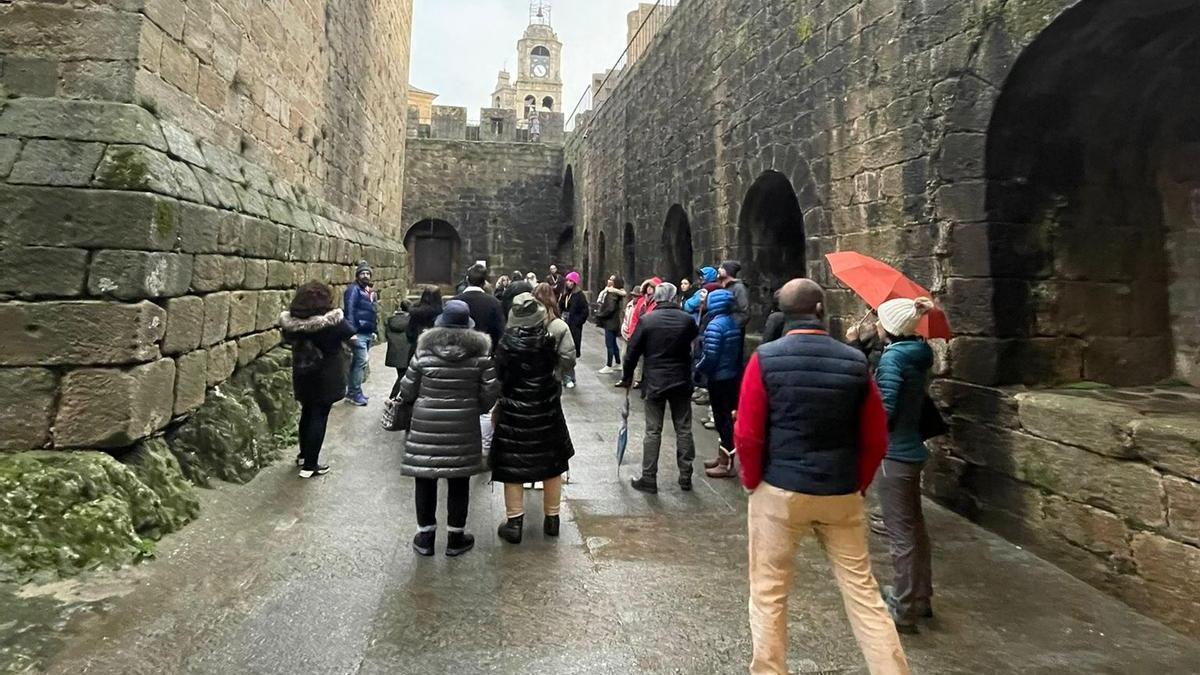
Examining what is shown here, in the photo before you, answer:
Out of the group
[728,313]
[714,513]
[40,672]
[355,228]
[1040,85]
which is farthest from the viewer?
[355,228]

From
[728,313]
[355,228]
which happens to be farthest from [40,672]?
[355,228]

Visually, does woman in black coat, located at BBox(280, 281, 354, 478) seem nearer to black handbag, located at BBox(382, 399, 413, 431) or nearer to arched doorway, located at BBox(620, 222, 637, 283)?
black handbag, located at BBox(382, 399, 413, 431)

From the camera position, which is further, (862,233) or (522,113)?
(522,113)

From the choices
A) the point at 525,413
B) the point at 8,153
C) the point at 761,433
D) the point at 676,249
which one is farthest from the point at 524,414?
the point at 676,249

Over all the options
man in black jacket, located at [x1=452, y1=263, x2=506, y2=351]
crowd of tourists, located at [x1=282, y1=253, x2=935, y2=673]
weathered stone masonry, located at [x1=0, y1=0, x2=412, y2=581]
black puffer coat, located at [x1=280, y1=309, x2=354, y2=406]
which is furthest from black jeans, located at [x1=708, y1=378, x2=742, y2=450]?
weathered stone masonry, located at [x1=0, y1=0, x2=412, y2=581]

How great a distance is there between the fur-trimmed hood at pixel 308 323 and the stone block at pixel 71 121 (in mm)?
1424

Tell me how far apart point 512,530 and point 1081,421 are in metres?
3.19

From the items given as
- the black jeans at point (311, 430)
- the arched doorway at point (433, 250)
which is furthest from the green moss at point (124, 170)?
the arched doorway at point (433, 250)

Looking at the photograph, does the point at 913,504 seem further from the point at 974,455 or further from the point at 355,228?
the point at 355,228

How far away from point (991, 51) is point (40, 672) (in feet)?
18.8

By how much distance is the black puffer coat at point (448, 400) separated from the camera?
361cm

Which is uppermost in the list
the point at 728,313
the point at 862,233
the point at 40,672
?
the point at 862,233

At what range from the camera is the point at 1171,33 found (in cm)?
387

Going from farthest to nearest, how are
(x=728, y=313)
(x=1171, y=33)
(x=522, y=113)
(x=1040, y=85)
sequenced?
(x=522, y=113)
(x=728, y=313)
(x=1040, y=85)
(x=1171, y=33)
